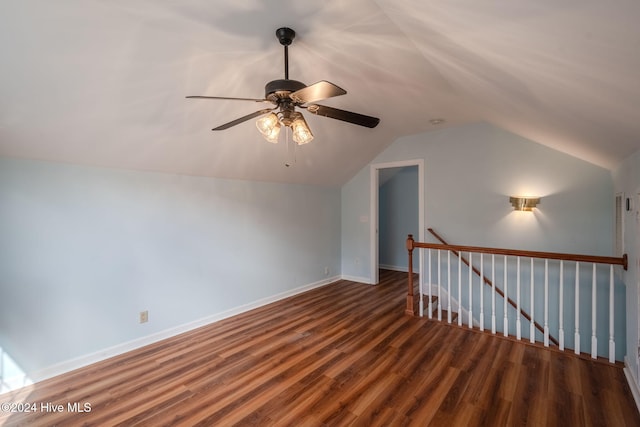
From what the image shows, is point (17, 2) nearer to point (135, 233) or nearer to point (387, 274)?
point (135, 233)

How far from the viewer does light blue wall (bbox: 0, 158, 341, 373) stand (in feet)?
7.30

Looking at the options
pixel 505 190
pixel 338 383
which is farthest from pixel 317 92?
pixel 505 190

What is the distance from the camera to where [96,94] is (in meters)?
1.87

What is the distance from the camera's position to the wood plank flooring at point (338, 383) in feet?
6.16

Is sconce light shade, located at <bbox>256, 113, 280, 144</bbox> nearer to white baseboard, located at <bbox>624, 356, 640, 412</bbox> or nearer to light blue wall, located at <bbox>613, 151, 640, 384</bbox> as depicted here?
light blue wall, located at <bbox>613, 151, 640, 384</bbox>

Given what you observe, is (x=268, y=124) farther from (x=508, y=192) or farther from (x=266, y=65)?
(x=508, y=192)

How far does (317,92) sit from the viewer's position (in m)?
1.53

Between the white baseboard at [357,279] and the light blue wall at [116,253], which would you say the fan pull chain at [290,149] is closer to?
the light blue wall at [116,253]

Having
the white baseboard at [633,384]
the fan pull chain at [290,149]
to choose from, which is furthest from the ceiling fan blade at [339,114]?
the white baseboard at [633,384]

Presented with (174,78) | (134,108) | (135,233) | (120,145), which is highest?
(174,78)

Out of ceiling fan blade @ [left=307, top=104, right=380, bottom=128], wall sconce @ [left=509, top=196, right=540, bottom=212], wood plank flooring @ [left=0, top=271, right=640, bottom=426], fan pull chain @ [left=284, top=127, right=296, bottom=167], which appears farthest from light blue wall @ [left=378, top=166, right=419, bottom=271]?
ceiling fan blade @ [left=307, top=104, right=380, bottom=128]

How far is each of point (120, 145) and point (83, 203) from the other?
66cm

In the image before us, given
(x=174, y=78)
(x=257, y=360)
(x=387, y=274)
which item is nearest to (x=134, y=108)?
(x=174, y=78)

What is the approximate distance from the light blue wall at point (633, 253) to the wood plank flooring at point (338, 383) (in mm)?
299
